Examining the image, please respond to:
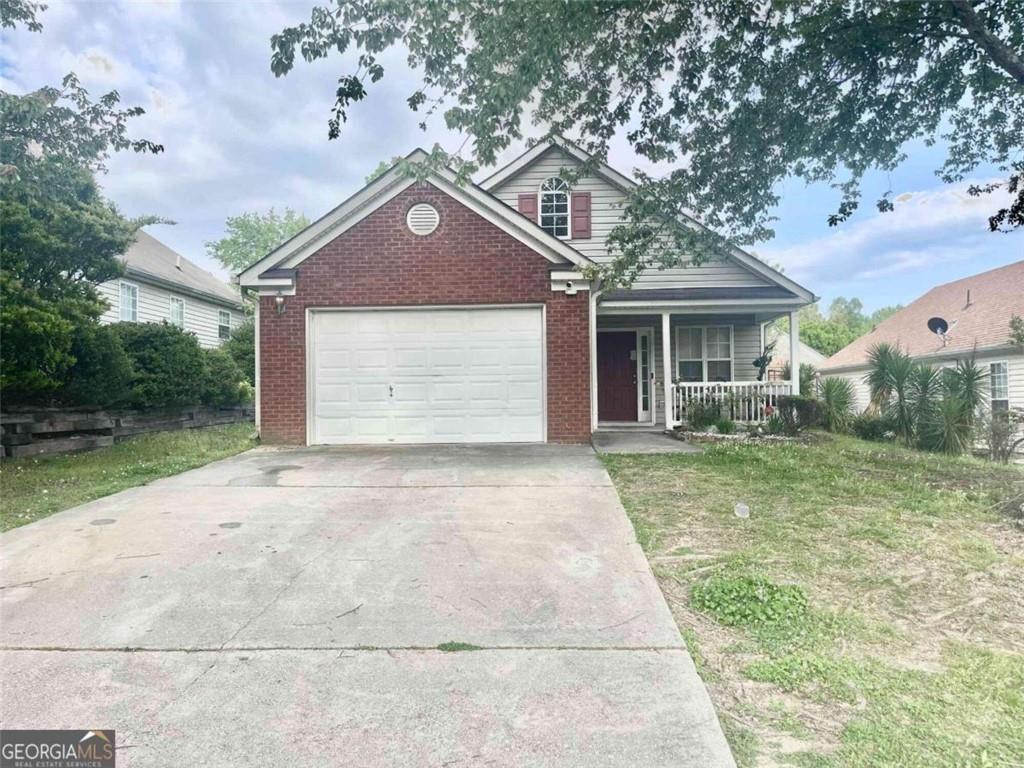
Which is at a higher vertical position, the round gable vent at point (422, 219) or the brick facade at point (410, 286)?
the round gable vent at point (422, 219)

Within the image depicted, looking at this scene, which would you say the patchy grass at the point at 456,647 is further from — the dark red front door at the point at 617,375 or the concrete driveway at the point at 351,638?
the dark red front door at the point at 617,375

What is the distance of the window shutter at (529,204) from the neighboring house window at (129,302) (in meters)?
12.2

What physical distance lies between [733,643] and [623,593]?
76 cm

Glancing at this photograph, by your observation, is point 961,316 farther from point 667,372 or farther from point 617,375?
point 667,372

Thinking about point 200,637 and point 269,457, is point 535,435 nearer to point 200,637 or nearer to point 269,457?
point 269,457

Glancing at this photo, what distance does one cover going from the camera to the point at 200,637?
317cm

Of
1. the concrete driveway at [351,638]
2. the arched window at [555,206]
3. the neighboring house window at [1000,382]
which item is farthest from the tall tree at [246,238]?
the concrete driveway at [351,638]

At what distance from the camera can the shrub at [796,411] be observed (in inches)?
458

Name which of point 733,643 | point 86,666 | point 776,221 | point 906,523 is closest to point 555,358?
→ point 776,221

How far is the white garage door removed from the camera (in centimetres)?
1016

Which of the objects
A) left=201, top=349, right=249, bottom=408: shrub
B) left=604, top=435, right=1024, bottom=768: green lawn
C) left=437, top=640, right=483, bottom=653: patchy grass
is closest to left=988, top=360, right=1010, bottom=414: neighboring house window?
A: left=604, top=435, right=1024, bottom=768: green lawn

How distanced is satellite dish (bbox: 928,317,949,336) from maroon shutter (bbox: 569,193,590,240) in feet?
47.7

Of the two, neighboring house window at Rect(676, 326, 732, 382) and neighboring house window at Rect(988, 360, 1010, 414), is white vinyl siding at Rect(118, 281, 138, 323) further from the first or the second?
neighboring house window at Rect(988, 360, 1010, 414)

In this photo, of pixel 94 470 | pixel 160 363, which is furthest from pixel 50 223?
pixel 94 470
